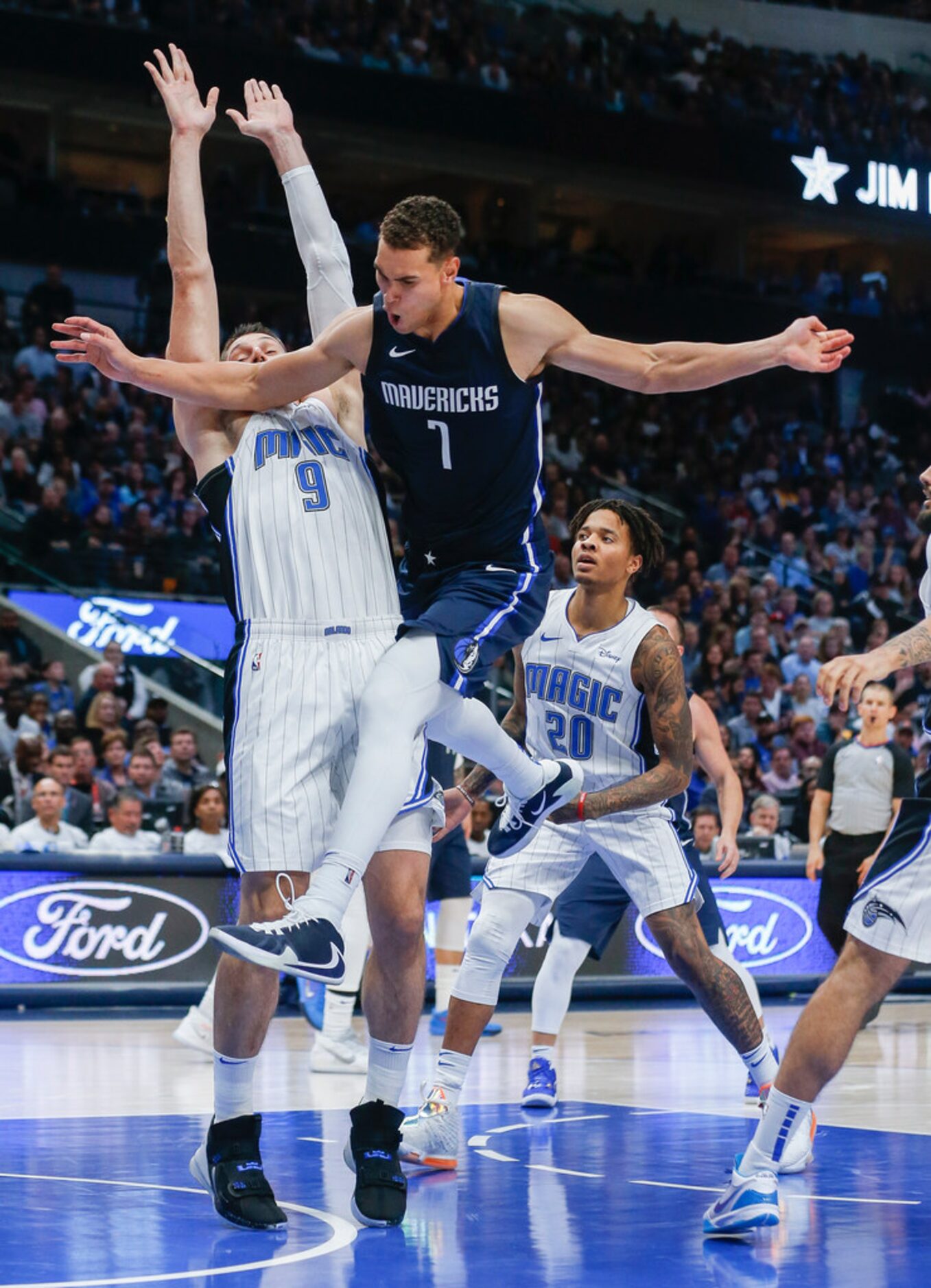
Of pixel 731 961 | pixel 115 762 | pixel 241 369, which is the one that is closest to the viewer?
pixel 241 369

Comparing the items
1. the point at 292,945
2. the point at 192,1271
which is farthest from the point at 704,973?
the point at 192,1271

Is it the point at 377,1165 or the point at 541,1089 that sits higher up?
the point at 377,1165

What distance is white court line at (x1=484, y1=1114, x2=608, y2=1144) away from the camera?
20.9 feet

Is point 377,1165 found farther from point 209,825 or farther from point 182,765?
point 182,765

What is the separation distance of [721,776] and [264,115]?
3.77m

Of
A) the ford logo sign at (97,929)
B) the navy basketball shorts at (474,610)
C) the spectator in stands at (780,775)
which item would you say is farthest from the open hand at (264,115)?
the spectator in stands at (780,775)

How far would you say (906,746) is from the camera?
16.7m

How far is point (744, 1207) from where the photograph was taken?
448 cm

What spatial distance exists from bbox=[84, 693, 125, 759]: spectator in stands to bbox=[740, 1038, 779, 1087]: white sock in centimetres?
839

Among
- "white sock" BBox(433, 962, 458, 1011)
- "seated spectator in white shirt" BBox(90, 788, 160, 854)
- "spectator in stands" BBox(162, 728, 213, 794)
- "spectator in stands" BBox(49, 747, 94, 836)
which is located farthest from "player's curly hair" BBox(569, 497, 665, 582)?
"spectator in stands" BBox(162, 728, 213, 794)

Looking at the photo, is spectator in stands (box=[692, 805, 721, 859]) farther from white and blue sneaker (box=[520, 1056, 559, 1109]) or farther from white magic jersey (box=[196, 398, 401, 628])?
white magic jersey (box=[196, 398, 401, 628])

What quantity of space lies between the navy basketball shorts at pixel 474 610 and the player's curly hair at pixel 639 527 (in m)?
1.44

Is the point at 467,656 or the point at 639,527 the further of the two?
the point at 639,527

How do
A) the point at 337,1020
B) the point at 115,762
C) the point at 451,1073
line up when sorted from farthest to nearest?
the point at 115,762 → the point at 337,1020 → the point at 451,1073
